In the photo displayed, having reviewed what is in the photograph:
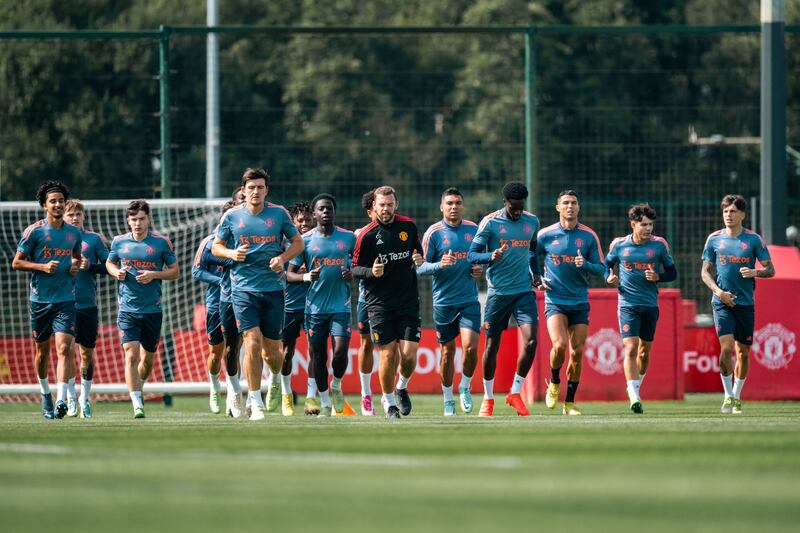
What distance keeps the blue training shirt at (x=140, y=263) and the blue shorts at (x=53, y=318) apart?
1.81 ft

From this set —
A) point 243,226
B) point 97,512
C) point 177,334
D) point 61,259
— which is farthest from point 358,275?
point 97,512

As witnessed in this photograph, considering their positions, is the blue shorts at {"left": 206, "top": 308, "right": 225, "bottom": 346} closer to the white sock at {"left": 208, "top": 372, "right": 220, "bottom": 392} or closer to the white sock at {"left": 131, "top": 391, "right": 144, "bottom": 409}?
the white sock at {"left": 208, "top": 372, "right": 220, "bottom": 392}

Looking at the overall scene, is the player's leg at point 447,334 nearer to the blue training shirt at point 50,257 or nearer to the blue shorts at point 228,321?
the blue shorts at point 228,321

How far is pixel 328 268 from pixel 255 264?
1.91m

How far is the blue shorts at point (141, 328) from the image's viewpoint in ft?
53.8

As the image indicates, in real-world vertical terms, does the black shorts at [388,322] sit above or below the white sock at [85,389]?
above

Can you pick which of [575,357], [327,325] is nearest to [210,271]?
[327,325]

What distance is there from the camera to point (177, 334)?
829 inches

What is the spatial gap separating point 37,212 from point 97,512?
50.3 feet

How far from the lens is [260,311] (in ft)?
47.0

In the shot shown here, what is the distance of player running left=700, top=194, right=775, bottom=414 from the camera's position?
1697 cm

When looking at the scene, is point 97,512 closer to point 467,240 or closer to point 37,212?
point 467,240

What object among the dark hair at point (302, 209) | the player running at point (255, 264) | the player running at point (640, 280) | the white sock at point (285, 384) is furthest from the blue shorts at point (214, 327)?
the player running at point (640, 280)

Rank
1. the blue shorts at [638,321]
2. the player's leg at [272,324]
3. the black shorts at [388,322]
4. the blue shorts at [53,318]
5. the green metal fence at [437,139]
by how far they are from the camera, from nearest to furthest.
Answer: the player's leg at [272,324] → the black shorts at [388,322] → the blue shorts at [53,318] → the blue shorts at [638,321] → the green metal fence at [437,139]
